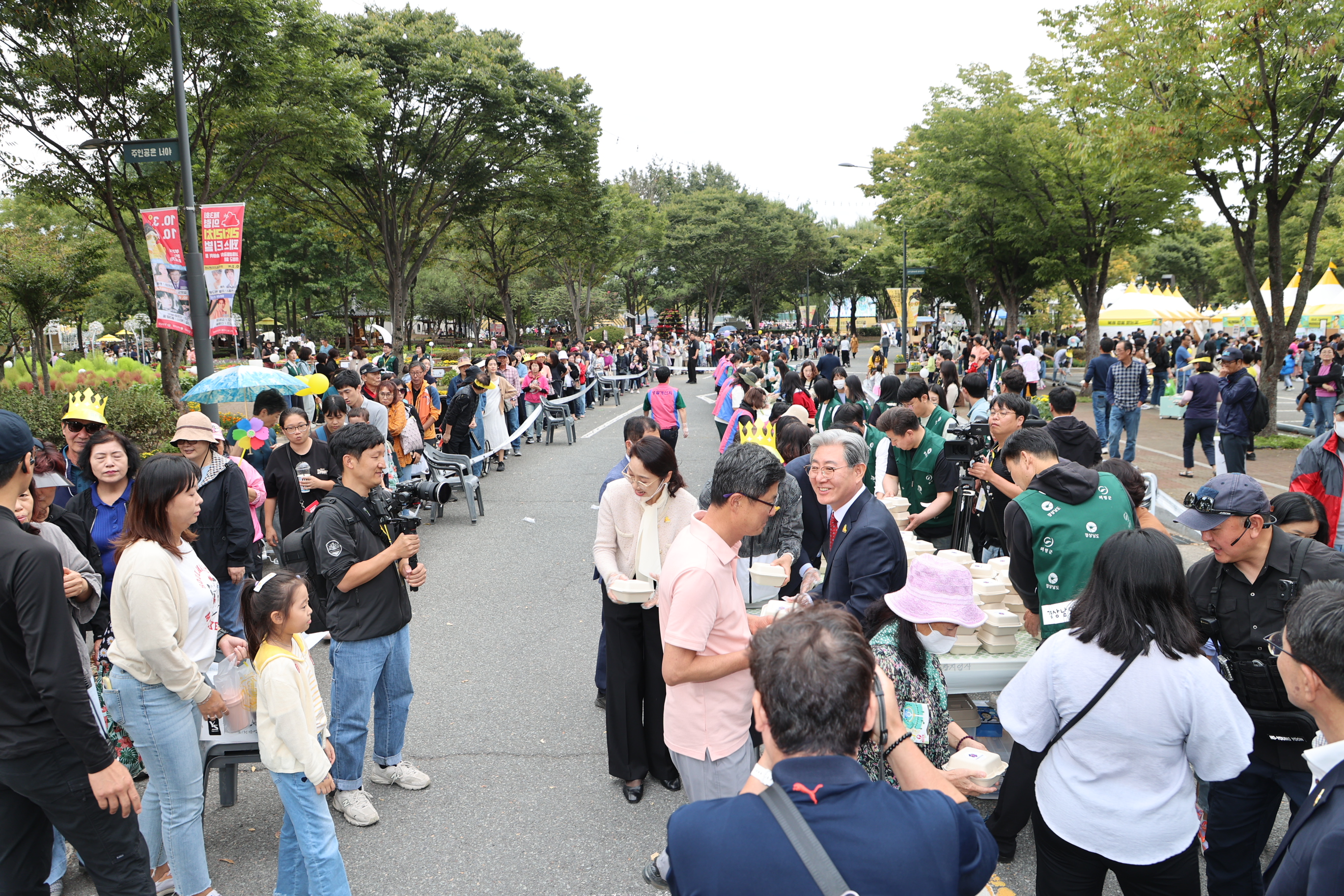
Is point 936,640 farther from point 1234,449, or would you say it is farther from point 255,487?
point 1234,449

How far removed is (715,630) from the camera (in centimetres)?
284

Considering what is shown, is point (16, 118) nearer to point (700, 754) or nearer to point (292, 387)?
point (292, 387)

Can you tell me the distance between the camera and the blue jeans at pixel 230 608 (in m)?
5.35

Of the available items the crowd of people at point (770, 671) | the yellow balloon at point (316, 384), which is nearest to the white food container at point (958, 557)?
the crowd of people at point (770, 671)

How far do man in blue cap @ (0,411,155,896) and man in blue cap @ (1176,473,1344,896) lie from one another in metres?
3.72

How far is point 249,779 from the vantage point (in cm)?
451

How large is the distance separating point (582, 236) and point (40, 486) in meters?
28.7

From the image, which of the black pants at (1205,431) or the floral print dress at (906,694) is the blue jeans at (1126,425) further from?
the floral print dress at (906,694)

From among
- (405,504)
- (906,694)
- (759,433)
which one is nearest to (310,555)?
(405,504)

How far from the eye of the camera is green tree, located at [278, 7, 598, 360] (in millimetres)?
19781

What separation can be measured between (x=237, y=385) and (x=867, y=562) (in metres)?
7.18

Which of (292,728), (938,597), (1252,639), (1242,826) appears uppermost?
(938,597)

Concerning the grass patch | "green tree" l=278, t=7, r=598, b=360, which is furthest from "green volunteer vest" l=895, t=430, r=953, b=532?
"green tree" l=278, t=7, r=598, b=360

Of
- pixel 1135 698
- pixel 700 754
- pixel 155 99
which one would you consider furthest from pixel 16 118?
pixel 1135 698
